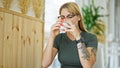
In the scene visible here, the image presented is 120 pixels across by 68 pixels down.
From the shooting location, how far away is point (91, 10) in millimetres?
2186

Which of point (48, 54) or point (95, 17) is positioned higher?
point (95, 17)

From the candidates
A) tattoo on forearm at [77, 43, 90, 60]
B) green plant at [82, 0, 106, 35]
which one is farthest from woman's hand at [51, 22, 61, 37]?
green plant at [82, 0, 106, 35]

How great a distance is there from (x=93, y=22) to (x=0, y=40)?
106 centimetres

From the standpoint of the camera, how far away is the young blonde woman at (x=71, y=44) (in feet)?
4.68

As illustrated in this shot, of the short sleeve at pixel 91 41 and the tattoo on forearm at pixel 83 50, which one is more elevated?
the short sleeve at pixel 91 41

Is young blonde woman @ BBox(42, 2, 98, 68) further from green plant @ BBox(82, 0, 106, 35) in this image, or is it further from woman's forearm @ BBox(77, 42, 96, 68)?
green plant @ BBox(82, 0, 106, 35)

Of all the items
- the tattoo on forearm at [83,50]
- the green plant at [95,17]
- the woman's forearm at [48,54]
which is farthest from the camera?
the green plant at [95,17]

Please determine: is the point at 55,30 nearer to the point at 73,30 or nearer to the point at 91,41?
the point at 73,30

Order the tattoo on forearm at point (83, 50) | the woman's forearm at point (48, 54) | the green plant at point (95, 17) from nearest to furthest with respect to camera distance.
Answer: the tattoo on forearm at point (83, 50)
the woman's forearm at point (48, 54)
the green plant at point (95, 17)

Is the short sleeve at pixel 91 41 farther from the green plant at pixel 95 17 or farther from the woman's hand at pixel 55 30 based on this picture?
the green plant at pixel 95 17

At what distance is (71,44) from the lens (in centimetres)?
149

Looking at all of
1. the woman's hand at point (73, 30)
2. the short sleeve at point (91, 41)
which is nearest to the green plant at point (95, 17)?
the short sleeve at point (91, 41)

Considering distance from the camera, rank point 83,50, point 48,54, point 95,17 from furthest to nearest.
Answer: point 95,17
point 48,54
point 83,50

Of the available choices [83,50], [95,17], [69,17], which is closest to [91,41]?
[83,50]
